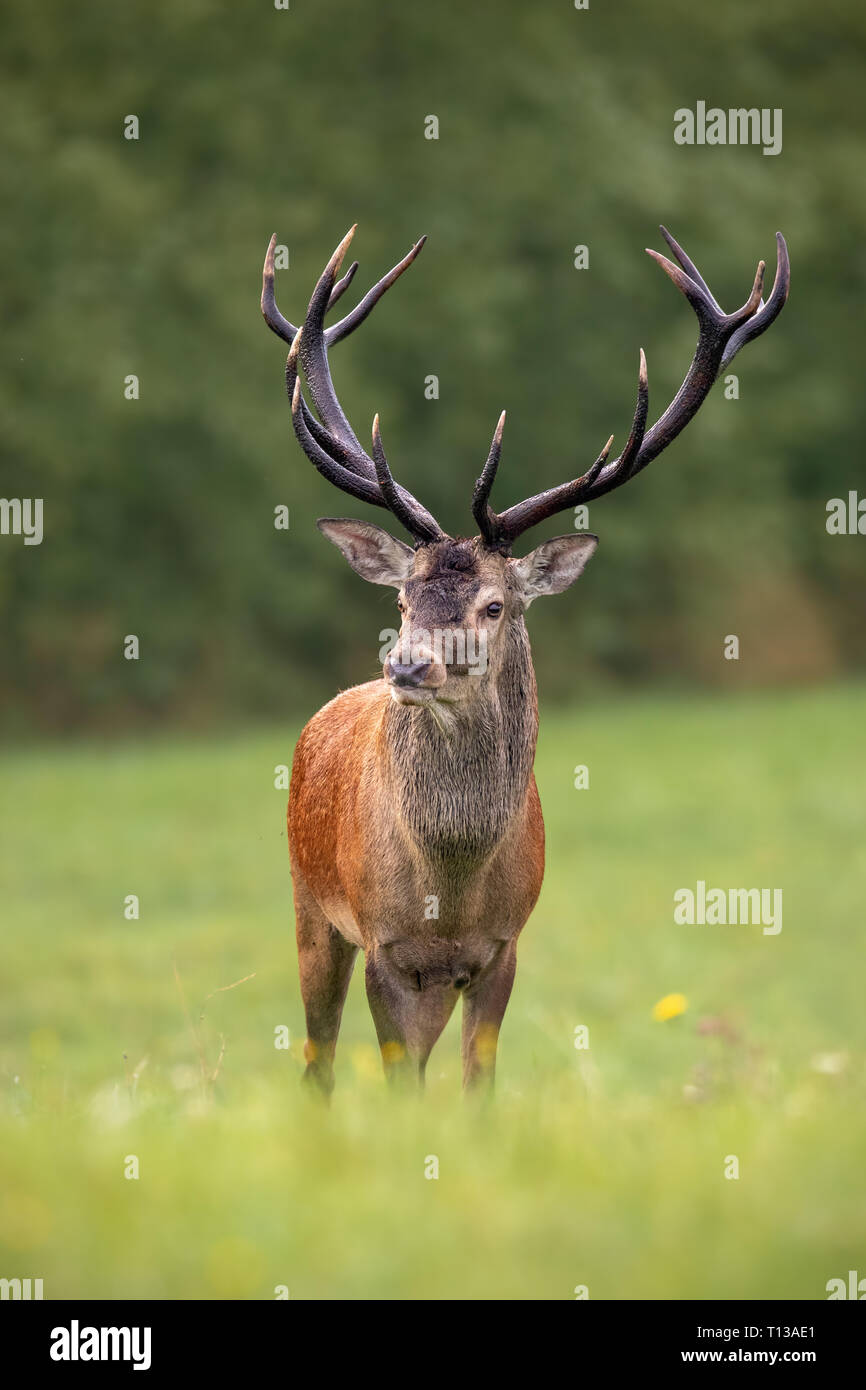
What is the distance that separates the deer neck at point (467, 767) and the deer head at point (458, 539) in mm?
82

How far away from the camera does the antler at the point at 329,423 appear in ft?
20.4

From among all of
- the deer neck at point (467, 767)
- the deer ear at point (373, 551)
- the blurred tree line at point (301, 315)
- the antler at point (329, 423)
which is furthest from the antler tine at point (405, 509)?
the blurred tree line at point (301, 315)

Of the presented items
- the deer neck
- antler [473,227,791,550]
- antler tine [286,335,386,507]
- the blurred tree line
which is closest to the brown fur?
the deer neck

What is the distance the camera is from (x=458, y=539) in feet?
20.6

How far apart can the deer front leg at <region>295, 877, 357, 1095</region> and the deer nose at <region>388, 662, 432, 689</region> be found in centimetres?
155

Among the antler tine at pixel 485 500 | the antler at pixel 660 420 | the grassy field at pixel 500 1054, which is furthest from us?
the antler at pixel 660 420

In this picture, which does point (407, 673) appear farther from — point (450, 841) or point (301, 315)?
point (301, 315)

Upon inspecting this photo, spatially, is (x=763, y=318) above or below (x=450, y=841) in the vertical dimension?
above

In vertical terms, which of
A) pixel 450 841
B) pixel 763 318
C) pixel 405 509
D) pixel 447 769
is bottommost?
pixel 450 841

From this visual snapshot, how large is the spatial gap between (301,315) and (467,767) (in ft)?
57.8

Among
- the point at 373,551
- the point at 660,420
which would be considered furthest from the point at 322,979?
the point at 660,420

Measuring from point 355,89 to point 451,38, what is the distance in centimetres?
178

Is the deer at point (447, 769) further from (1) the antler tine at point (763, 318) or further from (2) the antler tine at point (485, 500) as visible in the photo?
(1) the antler tine at point (763, 318)

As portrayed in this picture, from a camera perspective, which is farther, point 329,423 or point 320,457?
point 329,423
